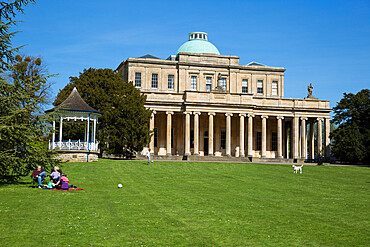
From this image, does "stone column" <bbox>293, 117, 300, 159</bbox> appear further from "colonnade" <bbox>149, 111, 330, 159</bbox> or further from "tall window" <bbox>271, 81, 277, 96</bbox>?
"tall window" <bbox>271, 81, 277, 96</bbox>

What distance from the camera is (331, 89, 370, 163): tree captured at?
51875 millimetres

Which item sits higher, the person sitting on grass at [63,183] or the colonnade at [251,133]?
the colonnade at [251,133]

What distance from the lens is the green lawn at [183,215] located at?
11.3 metres

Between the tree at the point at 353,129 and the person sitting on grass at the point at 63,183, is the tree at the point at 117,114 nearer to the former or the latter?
the person sitting on grass at the point at 63,183

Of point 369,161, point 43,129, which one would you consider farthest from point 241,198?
point 369,161

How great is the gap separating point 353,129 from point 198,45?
2692 cm

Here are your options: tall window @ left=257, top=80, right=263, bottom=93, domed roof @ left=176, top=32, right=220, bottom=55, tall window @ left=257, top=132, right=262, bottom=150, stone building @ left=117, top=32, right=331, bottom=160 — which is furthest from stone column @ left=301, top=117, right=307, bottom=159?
domed roof @ left=176, top=32, right=220, bottom=55

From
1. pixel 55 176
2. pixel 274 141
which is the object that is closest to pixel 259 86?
pixel 274 141

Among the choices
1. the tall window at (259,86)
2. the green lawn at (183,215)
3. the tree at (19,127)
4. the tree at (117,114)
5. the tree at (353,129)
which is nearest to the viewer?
the green lawn at (183,215)

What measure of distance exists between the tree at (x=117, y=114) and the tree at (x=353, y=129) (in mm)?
25845

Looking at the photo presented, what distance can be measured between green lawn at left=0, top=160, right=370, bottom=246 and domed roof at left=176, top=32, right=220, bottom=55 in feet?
142

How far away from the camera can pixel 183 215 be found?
47.4ft

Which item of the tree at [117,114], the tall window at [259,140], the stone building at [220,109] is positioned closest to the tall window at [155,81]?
the stone building at [220,109]

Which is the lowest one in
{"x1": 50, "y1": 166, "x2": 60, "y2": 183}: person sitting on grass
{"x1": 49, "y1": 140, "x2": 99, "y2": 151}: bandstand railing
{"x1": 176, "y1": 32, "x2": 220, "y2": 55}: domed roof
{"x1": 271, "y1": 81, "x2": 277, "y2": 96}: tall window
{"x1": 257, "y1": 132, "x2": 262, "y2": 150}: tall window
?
{"x1": 50, "y1": 166, "x2": 60, "y2": 183}: person sitting on grass
